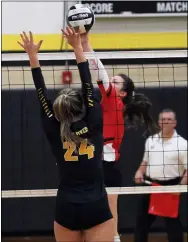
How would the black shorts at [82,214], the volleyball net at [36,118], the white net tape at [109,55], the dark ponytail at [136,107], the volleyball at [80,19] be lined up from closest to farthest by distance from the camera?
Result: the black shorts at [82,214] < the volleyball at [80,19] < the white net tape at [109,55] < the dark ponytail at [136,107] < the volleyball net at [36,118]

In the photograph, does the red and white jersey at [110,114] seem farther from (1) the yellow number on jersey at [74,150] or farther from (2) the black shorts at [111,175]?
(1) the yellow number on jersey at [74,150]

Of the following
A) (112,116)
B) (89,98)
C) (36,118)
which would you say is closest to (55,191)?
(112,116)

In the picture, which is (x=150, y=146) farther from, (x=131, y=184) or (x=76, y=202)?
(x=76, y=202)

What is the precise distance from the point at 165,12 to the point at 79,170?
5067mm

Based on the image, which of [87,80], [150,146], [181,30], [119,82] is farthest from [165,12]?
[87,80]

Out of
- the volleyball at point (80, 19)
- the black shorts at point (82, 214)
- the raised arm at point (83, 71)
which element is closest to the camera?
the black shorts at point (82, 214)

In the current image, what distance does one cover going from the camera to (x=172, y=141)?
23.3ft

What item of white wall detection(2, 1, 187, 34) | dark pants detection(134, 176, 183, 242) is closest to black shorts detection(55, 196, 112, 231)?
dark pants detection(134, 176, 183, 242)

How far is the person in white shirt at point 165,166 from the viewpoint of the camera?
7016 mm

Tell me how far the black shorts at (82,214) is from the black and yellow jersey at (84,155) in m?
0.04

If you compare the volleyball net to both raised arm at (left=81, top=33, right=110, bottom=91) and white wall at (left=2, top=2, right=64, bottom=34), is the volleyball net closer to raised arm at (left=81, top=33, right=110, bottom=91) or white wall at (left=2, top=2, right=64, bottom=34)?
white wall at (left=2, top=2, right=64, bottom=34)

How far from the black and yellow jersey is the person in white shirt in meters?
2.80

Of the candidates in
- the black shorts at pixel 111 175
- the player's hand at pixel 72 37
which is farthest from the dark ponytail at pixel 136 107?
the player's hand at pixel 72 37

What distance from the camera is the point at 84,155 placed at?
14.0 ft
